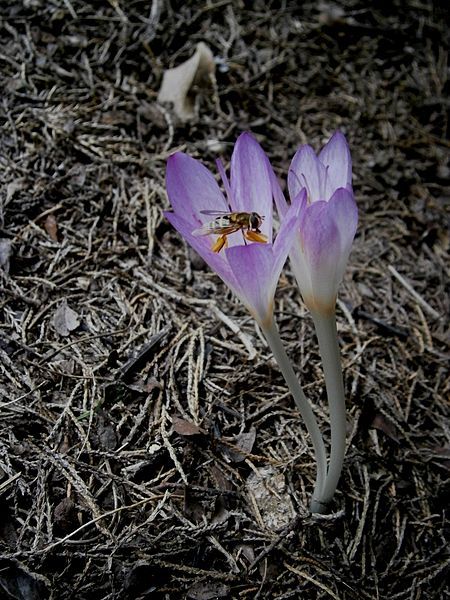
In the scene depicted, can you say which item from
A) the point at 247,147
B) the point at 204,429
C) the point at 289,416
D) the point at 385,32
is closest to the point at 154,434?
the point at 204,429

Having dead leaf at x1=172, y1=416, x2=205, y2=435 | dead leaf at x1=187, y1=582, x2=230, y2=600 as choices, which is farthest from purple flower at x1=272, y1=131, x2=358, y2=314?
dead leaf at x1=187, y1=582, x2=230, y2=600

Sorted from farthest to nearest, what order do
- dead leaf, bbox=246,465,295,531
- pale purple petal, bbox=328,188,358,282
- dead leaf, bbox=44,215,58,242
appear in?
dead leaf, bbox=44,215,58,242 → dead leaf, bbox=246,465,295,531 → pale purple petal, bbox=328,188,358,282

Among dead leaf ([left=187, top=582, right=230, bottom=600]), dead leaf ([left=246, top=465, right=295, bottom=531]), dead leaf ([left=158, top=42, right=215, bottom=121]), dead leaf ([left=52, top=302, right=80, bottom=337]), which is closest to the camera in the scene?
dead leaf ([left=187, top=582, right=230, bottom=600])

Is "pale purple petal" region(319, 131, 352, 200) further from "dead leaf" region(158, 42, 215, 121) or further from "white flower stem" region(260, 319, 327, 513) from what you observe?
"dead leaf" region(158, 42, 215, 121)

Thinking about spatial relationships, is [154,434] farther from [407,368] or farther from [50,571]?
[407,368]

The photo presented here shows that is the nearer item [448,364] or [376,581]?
[376,581]

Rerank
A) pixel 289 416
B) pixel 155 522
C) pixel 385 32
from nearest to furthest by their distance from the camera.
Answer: pixel 155 522 < pixel 289 416 < pixel 385 32

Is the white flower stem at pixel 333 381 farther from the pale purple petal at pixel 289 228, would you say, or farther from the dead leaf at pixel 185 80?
the dead leaf at pixel 185 80
